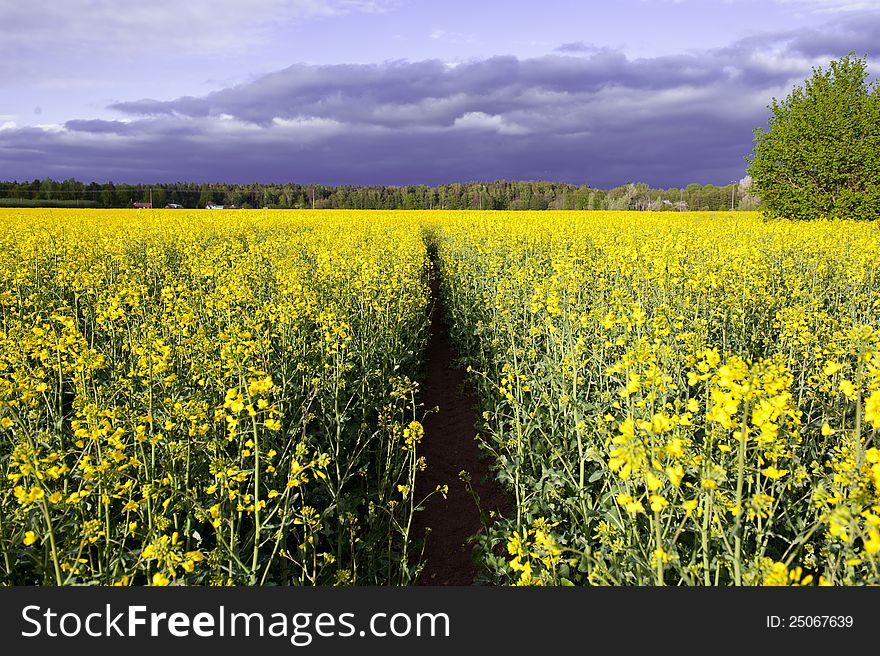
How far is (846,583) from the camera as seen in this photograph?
2.19 m

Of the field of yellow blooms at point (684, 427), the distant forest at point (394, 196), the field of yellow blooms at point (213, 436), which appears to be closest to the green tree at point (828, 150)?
the field of yellow blooms at point (684, 427)

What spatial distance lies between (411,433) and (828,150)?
2711 centimetres

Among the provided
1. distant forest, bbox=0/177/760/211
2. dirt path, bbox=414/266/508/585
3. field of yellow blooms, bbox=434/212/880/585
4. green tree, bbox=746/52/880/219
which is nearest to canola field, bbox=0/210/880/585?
field of yellow blooms, bbox=434/212/880/585

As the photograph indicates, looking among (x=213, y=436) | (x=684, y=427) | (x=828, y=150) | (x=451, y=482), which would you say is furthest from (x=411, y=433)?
(x=828, y=150)

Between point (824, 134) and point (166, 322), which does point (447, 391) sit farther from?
point (824, 134)

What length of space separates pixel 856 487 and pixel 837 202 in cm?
2699

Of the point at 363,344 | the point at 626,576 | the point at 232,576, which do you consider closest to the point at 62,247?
the point at 363,344

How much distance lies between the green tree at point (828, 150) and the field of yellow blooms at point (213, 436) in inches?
881

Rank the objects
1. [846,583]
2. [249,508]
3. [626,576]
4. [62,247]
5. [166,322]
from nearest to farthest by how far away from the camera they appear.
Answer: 1. [846,583]
2. [249,508]
3. [626,576]
4. [166,322]
5. [62,247]

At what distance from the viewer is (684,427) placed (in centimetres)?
320

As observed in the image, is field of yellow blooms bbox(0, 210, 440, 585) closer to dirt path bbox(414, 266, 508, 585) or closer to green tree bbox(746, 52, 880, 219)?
dirt path bbox(414, 266, 508, 585)

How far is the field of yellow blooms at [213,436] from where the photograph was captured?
2658 mm

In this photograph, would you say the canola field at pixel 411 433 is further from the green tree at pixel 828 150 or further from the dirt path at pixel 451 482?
the green tree at pixel 828 150

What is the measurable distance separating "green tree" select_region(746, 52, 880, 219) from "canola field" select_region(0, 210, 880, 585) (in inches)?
665
